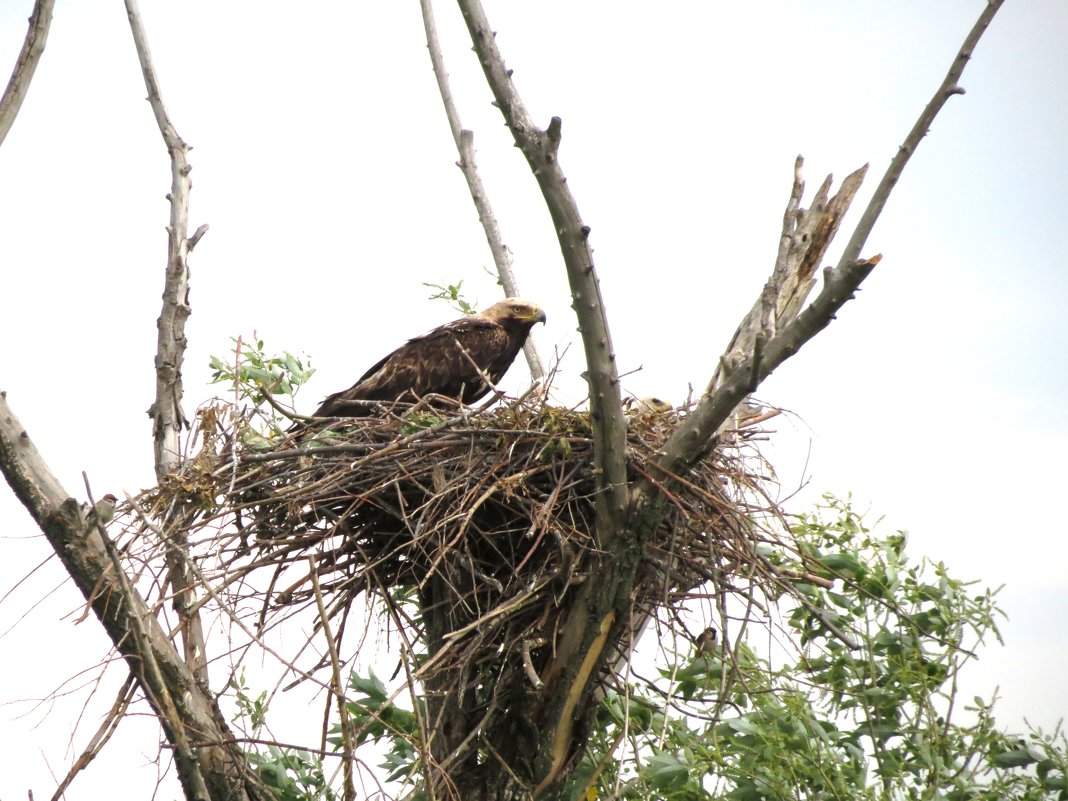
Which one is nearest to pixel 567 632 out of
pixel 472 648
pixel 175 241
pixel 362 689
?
pixel 472 648

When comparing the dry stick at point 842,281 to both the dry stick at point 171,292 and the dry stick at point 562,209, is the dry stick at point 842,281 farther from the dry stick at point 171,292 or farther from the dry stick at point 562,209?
the dry stick at point 171,292

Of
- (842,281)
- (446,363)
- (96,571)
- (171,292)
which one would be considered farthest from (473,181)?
(842,281)

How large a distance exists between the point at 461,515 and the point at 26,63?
295 cm

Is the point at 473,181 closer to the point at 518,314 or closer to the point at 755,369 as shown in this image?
the point at 518,314

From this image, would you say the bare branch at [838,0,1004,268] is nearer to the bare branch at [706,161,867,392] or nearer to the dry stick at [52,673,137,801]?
the bare branch at [706,161,867,392]

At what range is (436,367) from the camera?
6.75m

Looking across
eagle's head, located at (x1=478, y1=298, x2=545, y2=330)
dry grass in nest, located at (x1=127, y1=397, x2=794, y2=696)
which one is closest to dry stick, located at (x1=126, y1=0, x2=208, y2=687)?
dry grass in nest, located at (x1=127, y1=397, x2=794, y2=696)

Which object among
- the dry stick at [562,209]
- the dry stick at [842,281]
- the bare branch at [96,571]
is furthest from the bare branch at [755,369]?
the bare branch at [96,571]

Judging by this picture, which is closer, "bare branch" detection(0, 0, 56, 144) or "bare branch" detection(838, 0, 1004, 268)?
"bare branch" detection(838, 0, 1004, 268)

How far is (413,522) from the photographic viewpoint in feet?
16.6

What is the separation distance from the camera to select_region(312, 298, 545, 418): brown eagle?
6621mm

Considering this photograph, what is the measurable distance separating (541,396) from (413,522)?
0.82 m

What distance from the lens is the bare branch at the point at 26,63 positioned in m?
5.04

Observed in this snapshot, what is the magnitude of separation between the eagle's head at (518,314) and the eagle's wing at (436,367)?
0.20m
